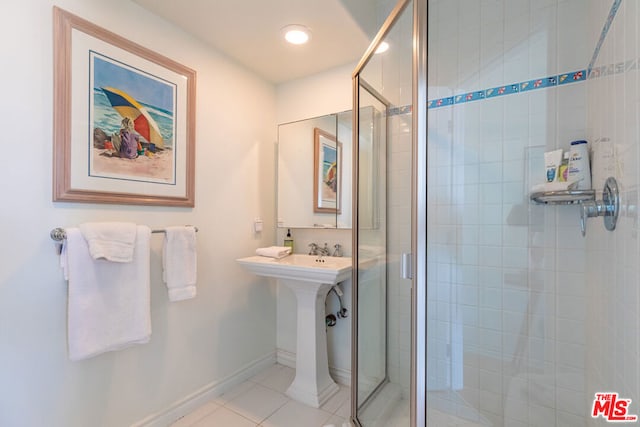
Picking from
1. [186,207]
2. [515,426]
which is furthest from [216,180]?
[515,426]

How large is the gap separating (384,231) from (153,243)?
4.21 feet

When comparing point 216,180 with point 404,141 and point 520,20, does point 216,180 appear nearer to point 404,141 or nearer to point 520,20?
point 404,141

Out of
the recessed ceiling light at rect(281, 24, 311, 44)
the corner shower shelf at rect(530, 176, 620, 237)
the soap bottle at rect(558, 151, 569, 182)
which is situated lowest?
the corner shower shelf at rect(530, 176, 620, 237)

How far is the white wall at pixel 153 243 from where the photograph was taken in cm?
112

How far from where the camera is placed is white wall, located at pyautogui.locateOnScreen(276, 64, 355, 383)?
2100 mm

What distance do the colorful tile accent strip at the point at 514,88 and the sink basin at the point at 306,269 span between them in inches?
40.6

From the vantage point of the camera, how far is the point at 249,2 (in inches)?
58.3

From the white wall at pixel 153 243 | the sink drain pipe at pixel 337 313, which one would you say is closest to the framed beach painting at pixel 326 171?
the white wall at pixel 153 243

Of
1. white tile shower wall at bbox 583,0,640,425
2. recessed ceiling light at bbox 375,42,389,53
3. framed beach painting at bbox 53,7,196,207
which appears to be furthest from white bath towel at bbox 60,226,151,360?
white tile shower wall at bbox 583,0,640,425

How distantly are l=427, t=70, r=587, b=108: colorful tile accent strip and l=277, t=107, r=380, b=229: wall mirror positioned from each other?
60 centimetres

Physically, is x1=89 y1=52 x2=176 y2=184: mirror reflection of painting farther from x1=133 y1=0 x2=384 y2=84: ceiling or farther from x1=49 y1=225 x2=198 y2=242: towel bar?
x1=133 y1=0 x2=384 y2=84: ceiling

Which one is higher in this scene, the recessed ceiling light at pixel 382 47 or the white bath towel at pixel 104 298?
the recessed ceiling light at pixel 382 47

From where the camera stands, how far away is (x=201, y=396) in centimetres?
179

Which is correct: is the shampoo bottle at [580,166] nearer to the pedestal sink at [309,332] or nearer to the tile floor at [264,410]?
the pedestal sink at [309,332]
